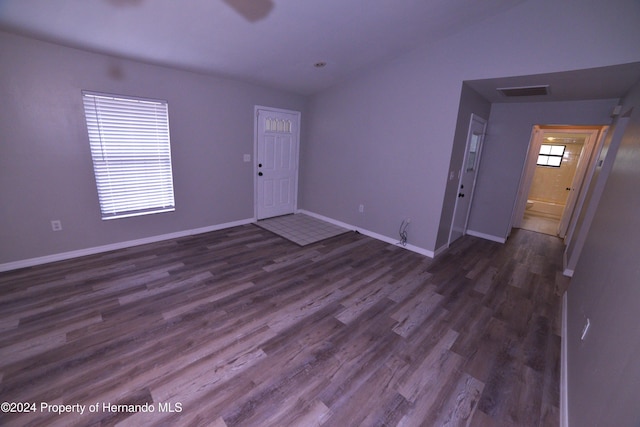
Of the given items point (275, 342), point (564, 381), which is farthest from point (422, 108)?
point (275, 342)

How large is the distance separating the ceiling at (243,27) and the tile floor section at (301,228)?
256 centimetres

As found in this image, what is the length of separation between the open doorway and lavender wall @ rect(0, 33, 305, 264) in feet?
19.3

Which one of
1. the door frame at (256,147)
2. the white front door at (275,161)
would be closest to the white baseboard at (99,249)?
the door frame at (256,147)

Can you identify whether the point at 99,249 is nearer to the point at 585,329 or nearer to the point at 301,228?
the point at 301,228

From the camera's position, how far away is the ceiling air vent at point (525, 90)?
3.21 metres

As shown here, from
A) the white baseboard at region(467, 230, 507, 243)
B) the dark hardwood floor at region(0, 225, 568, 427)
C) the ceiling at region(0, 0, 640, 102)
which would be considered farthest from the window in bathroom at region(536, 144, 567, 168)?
the dark hardwood floor at region(0, 225, 568, 427)

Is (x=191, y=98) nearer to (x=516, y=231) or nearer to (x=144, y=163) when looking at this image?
(x=144, y=163)

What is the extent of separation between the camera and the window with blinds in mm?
3123

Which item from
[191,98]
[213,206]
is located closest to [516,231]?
[213,206]

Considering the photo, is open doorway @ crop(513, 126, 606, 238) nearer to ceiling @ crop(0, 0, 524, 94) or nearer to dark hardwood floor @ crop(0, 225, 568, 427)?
dark hardwood floor @ crop(0, 225, 568, 427)

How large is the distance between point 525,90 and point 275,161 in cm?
398

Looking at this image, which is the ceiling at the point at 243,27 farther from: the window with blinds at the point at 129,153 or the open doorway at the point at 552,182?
the open doorway at the point at 552,182

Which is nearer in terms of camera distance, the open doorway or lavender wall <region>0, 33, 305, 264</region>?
lavender wall <region>0, 33, 305, 264</region>

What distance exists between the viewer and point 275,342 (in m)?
2.06
